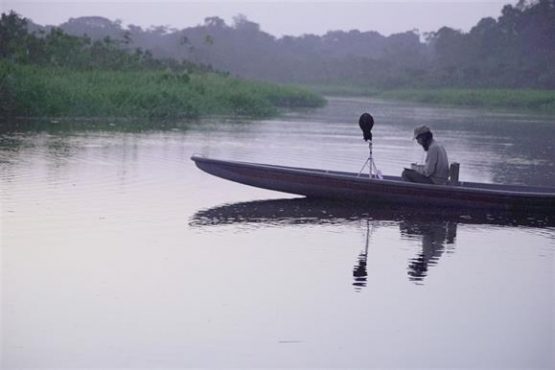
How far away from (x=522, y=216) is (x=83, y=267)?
6178 mm

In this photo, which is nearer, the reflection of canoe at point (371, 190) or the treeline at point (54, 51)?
the reflection of canoe at point (371, 190)

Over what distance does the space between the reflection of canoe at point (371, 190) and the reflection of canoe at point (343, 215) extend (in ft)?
0.39

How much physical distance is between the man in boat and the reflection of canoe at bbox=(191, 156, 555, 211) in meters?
0.23

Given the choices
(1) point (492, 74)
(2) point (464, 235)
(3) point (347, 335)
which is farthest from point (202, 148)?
(1) point (492, 74)

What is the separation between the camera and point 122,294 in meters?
7.98

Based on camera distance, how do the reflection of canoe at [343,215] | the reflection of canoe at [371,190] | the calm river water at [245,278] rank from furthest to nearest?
the reflection of canoe at [371,190], the reflection of canoe at [343,215], the calm river water at [245,278]

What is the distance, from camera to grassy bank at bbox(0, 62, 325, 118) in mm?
26109

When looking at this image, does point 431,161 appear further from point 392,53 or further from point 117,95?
point 392,53

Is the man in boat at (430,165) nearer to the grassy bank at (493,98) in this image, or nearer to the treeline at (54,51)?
the treeline at (54,51)

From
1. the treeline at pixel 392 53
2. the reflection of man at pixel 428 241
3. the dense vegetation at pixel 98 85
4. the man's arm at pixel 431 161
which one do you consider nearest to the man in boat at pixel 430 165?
the man's arm at pixel 431 161

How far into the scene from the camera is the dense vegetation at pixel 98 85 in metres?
26.5

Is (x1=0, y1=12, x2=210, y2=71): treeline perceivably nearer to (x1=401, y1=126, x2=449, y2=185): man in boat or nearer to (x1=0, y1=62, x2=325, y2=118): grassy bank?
(x1=0, y1=62, x2=325, y2=118): grassy bank

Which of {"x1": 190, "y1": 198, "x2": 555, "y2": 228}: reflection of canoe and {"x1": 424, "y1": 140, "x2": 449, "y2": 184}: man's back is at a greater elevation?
{"x1": 424, "y1": 140, "x2": 449, "y2": 184}: man's back

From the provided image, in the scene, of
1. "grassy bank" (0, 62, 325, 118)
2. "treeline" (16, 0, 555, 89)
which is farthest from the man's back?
"treeline" (16, 0, 555, 89)
